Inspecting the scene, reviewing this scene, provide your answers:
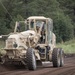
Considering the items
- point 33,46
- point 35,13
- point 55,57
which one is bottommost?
point 55,57

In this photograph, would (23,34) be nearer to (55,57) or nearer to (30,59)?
(30,59)

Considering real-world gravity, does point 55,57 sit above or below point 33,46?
below

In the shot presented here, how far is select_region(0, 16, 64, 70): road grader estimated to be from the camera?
21.7 meters

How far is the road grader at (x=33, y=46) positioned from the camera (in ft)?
71.1

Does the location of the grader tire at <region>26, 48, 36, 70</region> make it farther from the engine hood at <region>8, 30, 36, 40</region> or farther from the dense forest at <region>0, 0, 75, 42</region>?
the dense forest at <region>0, 0, 75, 42</region>

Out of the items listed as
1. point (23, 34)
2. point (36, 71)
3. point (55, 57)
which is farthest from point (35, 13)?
point (36, 71)

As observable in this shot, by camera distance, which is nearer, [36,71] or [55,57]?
[36,71]

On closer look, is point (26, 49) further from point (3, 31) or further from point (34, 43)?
point (3, 31)

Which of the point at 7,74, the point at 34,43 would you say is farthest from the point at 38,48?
the point at 7,74

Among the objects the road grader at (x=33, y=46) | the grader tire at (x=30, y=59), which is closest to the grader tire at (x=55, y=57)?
the road grader at (x=33, y=46)

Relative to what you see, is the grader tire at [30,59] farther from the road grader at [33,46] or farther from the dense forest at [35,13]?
the dense forest at [35,13]

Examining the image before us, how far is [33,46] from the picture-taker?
23094 mm

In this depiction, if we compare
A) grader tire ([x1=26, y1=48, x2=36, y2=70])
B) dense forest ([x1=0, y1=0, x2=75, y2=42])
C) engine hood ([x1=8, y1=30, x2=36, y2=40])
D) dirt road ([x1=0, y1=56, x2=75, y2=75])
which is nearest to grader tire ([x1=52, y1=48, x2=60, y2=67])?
dirt road ([x1=0, y1=56, x2=75, y2=75])

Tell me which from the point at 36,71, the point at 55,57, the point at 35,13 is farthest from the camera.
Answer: the point at 35,13
